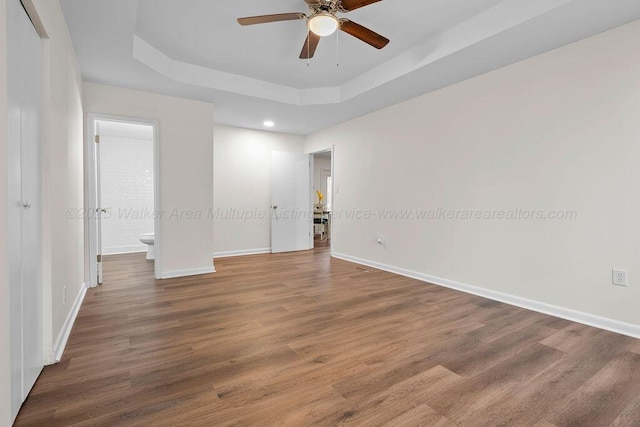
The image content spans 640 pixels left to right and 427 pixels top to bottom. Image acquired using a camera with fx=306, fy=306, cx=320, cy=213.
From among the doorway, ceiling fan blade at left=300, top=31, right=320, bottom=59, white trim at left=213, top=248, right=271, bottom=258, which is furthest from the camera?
the doorway

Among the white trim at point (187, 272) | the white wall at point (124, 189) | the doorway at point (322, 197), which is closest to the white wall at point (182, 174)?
the white trim at point (187, 272)

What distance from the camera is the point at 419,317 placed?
271cm

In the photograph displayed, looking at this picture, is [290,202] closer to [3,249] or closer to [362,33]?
[362,33]

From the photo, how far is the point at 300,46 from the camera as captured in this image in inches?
125

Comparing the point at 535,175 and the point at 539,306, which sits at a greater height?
the point at 535,175

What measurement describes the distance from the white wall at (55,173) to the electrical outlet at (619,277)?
12.5 ft

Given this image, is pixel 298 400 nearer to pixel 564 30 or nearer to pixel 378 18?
pixel 378 18

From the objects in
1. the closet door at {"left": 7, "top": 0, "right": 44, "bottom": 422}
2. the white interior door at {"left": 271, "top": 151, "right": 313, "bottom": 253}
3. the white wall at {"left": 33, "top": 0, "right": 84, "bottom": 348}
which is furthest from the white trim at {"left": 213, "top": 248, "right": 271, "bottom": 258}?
the closet door at {"left": 7, "top": 0, "right": 44, "bottom": 422}

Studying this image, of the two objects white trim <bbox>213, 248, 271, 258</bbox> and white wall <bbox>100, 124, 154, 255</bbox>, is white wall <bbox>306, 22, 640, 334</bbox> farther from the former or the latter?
white wall <bbox>100, 124, 154, 255</bbox>

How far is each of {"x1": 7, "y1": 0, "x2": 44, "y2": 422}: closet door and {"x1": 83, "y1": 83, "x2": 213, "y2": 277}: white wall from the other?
7.08 ft

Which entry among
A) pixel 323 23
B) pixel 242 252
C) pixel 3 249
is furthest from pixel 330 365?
pixel 242 252

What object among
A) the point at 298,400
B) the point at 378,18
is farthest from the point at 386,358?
the point at 378,18

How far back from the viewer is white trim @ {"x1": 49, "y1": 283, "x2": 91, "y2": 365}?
1955 mm

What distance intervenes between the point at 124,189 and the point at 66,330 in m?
4.52
